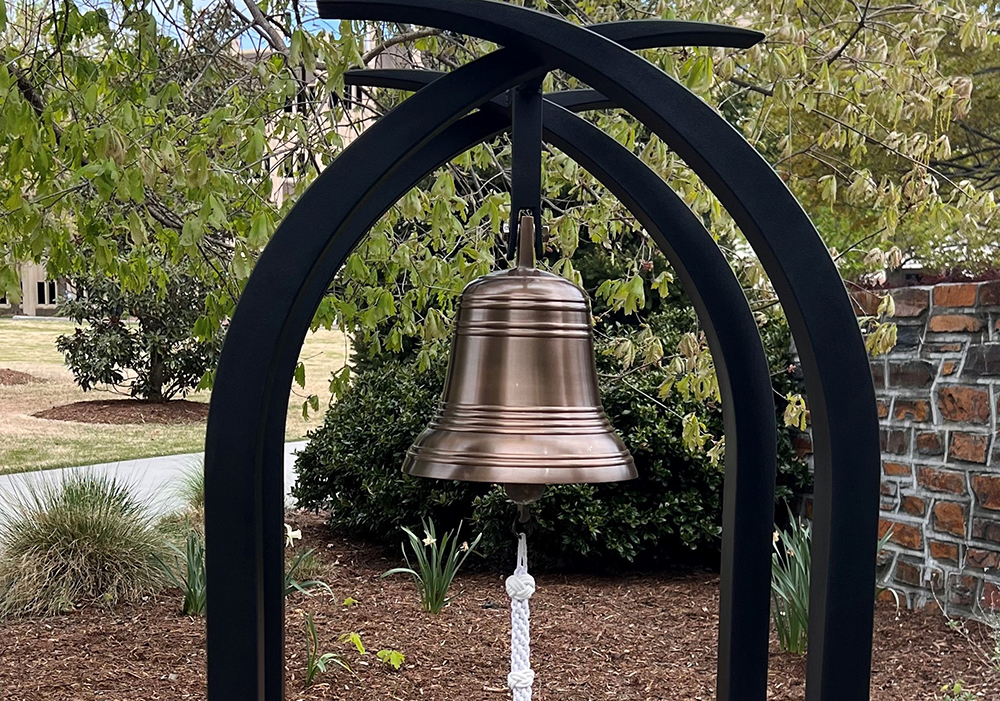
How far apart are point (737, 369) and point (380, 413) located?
4.33 metres

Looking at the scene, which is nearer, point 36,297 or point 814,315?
point 814,315

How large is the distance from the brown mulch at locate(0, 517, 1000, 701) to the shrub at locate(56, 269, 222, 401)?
7.71 metres

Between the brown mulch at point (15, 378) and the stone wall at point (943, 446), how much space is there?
14920 mm

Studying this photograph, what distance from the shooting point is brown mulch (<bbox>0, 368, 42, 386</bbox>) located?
16484mm

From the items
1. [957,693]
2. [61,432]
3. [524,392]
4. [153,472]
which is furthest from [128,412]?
[524,392]

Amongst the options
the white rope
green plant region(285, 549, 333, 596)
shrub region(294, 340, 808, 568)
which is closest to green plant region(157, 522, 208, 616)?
green plant region(285, 549, 333, 596)

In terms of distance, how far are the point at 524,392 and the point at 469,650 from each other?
3.01 metres

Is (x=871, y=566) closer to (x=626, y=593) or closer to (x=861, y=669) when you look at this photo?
(x=861, y=669)

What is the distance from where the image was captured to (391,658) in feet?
14.0

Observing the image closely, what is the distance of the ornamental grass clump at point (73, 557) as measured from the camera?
498cm

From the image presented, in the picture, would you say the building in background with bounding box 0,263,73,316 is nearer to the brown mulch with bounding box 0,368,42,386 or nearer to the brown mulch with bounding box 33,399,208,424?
the brown mulch with bounding box 0,368,42,386

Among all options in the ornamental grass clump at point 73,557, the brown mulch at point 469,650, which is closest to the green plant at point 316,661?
the brown mulch at point 469,650

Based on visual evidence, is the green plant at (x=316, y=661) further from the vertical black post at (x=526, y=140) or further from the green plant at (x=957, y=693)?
the vertical black post at (x=526, y=140)

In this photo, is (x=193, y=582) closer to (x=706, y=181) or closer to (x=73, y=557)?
(x=73, y=557)
